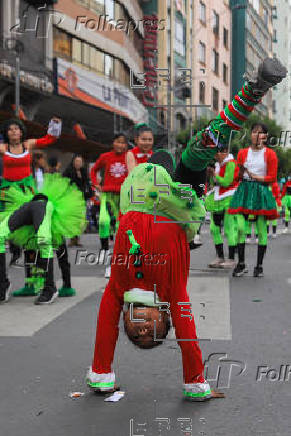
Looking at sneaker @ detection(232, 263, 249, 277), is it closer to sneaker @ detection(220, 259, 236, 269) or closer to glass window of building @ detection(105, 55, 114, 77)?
sneaker @ detection(220, 259, 236, 269)

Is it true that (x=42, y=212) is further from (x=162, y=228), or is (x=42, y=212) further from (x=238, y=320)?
(x=162, y=228)

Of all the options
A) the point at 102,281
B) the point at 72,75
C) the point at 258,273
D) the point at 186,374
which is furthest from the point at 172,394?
the point at 72,75

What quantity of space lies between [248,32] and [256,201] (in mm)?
4915

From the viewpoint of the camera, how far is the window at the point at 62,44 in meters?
25.5

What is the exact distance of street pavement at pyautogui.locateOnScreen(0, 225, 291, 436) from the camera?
3.00 m

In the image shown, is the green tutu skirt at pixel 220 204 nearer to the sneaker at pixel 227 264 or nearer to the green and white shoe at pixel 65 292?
the sneaker at pixel 227 264

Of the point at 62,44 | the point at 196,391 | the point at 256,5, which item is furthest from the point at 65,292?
the point at 62,44

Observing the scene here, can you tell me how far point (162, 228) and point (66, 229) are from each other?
117 inches

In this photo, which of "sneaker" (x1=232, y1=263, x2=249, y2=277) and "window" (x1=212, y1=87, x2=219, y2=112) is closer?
"window" (x1=212, y1=87, x2=219, y2=112)

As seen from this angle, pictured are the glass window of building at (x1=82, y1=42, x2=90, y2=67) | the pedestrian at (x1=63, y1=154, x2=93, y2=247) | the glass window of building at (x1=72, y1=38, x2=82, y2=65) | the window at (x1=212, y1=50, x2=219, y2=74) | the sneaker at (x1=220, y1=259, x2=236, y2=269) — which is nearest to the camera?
the window at (x1=212, y1=50, x2=219, y2=74)

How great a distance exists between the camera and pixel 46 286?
6.07m

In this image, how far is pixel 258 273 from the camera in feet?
26.0

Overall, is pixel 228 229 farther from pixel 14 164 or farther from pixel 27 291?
pixel 27 291

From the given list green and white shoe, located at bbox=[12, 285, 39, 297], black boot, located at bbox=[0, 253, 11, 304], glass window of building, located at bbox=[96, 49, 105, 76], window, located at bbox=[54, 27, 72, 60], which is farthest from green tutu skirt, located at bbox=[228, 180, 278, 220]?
glass window of building, located at bbox=[96, 49, 105, 76]
